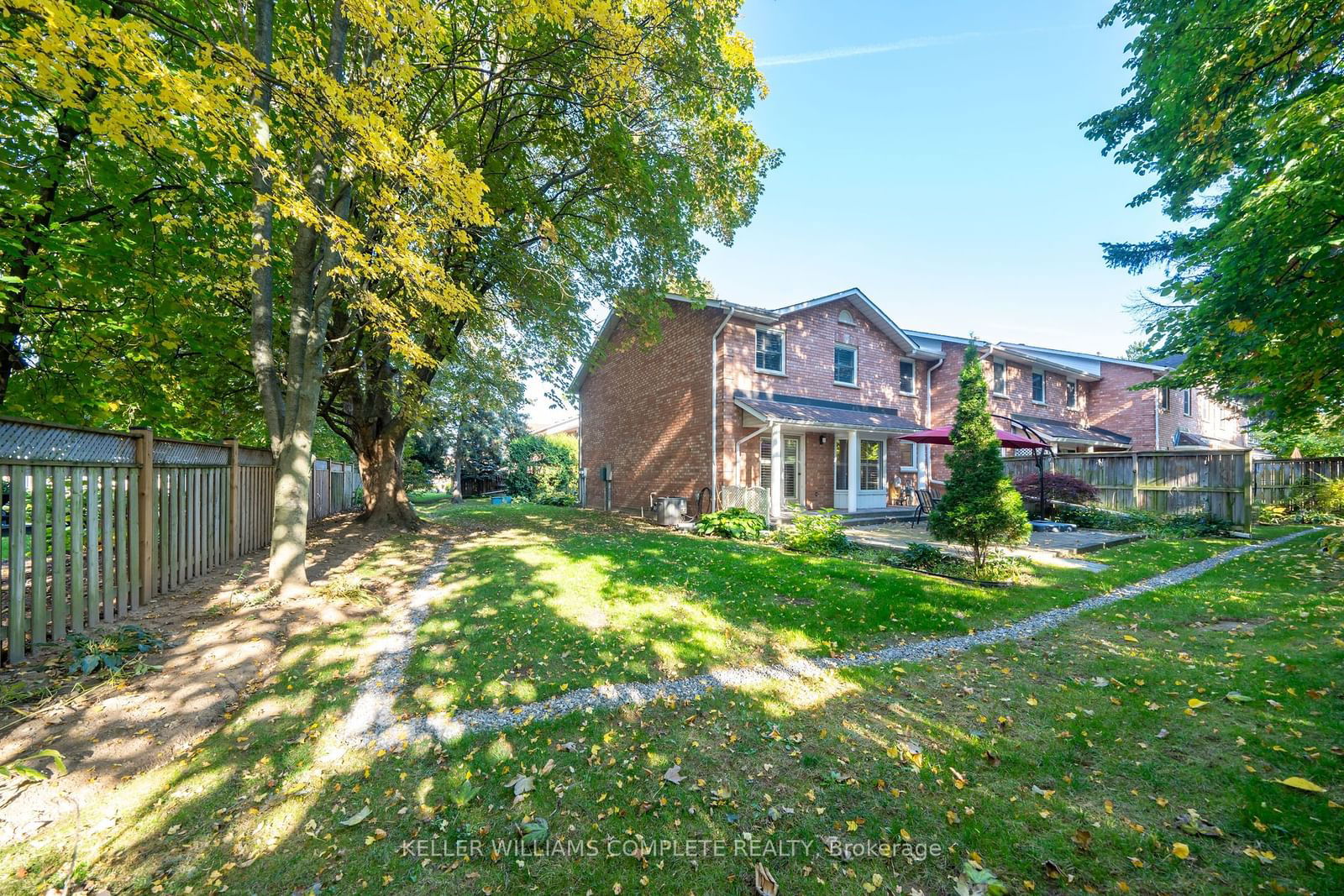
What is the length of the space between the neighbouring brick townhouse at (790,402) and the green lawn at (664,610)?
17.8 feet

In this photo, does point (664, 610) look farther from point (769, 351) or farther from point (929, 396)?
point (929, 396)

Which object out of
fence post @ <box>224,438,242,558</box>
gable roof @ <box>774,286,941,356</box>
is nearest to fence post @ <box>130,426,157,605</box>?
fence post @ <box>224,438,242,558</box>

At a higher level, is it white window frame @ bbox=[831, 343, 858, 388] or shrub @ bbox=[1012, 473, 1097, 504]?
white window frame @ bbox=[831, 343, 858, 388]

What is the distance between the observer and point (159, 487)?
5.48m

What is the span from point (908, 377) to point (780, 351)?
6456 mm

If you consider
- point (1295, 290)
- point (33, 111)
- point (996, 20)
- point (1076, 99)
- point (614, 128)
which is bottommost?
point (1295, 290)

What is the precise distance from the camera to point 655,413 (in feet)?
56.4

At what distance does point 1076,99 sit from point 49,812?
63.7 feet

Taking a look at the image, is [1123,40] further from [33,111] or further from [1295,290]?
[33,111]

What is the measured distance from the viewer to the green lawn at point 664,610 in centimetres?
Result: 430

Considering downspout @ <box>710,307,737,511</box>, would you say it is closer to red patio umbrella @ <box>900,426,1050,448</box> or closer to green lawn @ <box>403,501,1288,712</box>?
green lawn @ <box>403,501,1288,712</box>

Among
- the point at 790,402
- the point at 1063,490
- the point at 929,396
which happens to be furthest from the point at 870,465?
the point at 1063,490

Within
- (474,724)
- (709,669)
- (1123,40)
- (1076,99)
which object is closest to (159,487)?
(474,724)

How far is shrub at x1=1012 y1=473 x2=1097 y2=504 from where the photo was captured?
48.4 ft
